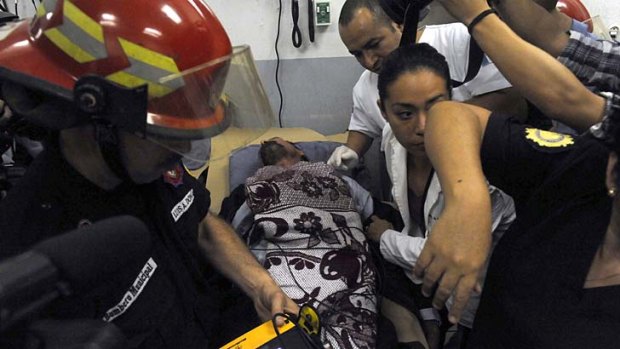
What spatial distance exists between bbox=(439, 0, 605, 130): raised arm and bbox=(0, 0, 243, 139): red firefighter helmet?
42 cm

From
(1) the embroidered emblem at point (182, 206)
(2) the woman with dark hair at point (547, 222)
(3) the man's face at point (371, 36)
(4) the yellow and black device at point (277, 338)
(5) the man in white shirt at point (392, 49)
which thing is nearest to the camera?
(2) the woman with dark hair at point (547, 222)

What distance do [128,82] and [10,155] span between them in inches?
41.8

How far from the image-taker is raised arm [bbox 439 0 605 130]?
885 millimetres

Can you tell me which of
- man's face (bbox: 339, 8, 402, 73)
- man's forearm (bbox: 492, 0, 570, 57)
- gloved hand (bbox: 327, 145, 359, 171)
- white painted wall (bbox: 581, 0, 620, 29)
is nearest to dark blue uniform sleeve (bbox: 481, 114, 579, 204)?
man's forearm (bbox: 492, 0, 570, 57)

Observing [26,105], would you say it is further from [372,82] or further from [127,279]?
[372,82]

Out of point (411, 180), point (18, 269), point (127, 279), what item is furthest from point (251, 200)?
point (18, 269)

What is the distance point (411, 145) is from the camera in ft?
5.18

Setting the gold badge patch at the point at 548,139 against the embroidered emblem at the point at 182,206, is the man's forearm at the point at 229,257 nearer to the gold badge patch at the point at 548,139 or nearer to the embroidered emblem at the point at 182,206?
the embroidered emblem at the point at 182,206

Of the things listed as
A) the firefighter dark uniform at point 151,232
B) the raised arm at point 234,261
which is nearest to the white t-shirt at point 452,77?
the raised arm at point 234,261

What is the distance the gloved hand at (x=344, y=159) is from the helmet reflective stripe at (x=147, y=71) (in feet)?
4.40

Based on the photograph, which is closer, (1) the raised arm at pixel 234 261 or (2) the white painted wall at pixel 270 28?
(1) the raised arm at pixel 234 261

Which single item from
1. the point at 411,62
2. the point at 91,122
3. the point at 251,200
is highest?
the point at 91,122

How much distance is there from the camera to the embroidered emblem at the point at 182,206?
108cm

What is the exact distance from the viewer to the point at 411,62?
1549mm
